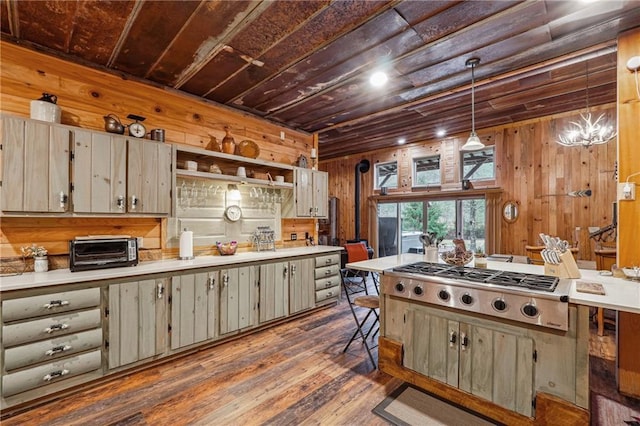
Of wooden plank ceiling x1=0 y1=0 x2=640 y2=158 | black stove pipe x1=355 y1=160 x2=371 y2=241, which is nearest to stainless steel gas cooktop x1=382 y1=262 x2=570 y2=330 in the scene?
wooden plank ceiling x1=0 y1=0 x2=640 y2=158

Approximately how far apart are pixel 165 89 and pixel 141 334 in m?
2.60

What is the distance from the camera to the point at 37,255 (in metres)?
2.45

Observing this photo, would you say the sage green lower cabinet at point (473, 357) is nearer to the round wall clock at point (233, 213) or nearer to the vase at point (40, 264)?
the round wall clock at point (233, 213)

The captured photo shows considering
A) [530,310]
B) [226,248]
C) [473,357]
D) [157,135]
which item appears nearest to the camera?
[530,310]

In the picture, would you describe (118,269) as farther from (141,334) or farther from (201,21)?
(201,21)

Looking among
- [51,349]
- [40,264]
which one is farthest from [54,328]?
[40,264]

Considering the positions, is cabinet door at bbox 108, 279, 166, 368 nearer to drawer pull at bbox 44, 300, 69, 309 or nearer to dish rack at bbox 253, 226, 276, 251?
drawer pull at bbox 44, 300, 69, 309

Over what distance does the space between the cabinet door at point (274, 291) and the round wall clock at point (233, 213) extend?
0.80 m

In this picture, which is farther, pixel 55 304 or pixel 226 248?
pixel 226 248

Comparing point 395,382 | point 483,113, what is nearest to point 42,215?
point 395,382

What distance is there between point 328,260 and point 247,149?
196 centimetres

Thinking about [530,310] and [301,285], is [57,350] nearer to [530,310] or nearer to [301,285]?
[301,285]

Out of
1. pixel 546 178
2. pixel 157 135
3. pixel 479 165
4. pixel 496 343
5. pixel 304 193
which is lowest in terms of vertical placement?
pixel 496 343

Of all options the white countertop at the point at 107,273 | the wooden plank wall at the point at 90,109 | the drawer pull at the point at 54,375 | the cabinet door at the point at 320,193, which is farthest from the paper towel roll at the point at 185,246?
the cabinet door at the point at 320,193
